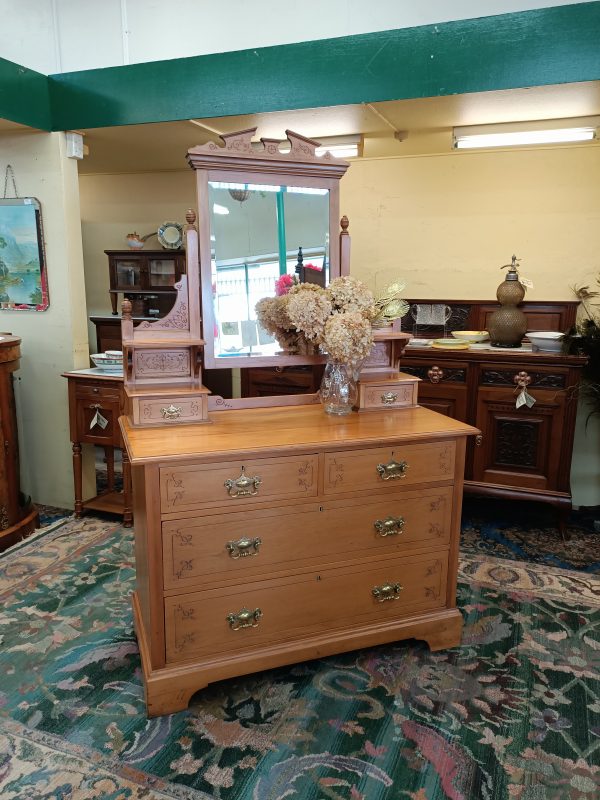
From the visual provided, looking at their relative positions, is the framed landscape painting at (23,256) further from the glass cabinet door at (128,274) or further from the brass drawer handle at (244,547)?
the brass drawer handle at (244,547)

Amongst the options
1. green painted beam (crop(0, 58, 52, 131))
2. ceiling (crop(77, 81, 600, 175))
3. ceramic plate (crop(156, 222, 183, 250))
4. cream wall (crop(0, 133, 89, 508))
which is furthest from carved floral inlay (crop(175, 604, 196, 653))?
ceramic plate (crop(156, 222, 183, 250))

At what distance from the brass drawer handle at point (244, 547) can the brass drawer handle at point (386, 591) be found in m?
0.57

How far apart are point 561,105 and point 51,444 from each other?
3.78 metres

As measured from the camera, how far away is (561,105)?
305 centimetres

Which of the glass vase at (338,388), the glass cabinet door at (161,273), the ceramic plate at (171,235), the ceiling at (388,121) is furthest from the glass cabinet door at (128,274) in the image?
the glass vase at (338,388)

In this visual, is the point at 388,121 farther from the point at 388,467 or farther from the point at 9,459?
the point at 9,459

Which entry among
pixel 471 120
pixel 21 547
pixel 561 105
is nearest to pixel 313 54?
pixel 471 120

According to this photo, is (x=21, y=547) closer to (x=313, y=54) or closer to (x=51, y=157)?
(x=51, y=157)

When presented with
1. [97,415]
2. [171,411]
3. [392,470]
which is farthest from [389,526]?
[97,415]

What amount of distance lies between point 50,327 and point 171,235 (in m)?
1.63

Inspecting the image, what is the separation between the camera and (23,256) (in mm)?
3730

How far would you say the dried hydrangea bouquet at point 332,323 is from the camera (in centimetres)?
229

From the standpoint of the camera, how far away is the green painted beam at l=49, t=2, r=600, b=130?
8.79 feet

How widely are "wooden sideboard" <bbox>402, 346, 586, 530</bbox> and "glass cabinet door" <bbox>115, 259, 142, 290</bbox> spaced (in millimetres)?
Result: 2681
